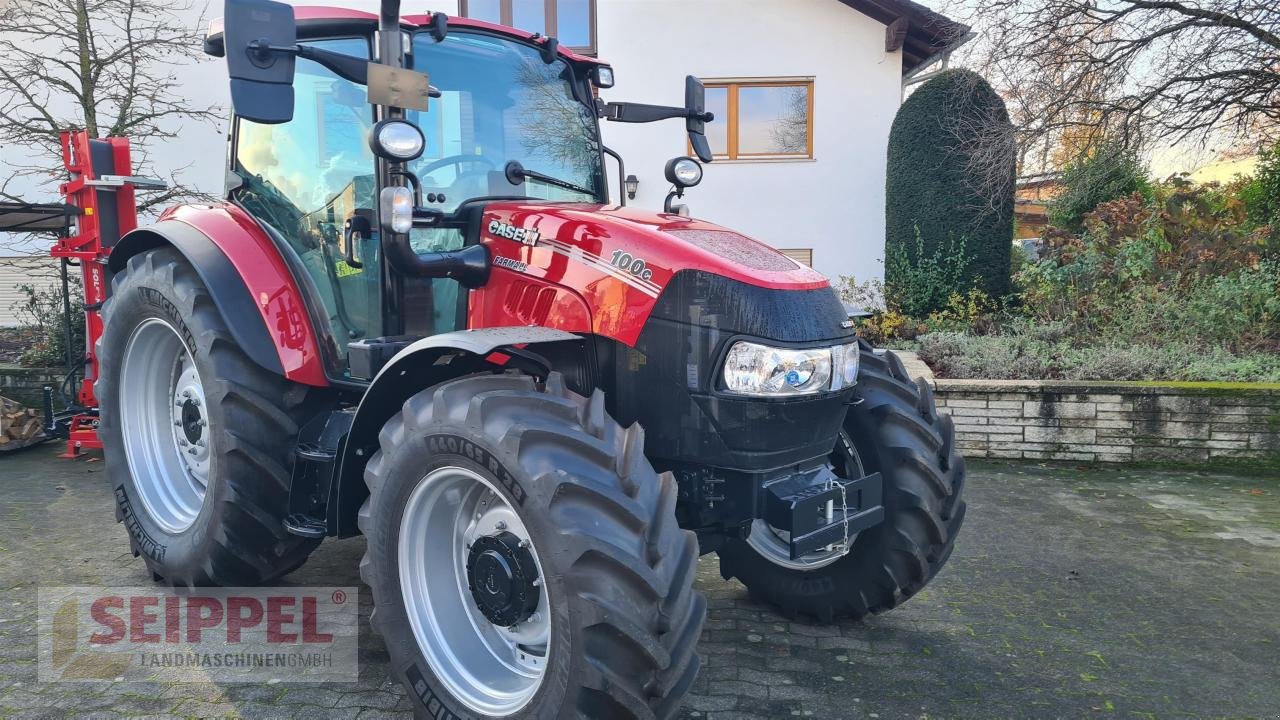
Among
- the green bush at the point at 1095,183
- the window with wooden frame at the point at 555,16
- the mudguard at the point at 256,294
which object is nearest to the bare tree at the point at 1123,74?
the green bush at the point at 1095,183

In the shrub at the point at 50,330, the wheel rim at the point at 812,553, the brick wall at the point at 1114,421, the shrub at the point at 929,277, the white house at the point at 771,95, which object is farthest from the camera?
the white house at the point at 771,95

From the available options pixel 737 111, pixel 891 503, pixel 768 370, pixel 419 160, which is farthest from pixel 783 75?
pixel 768 370

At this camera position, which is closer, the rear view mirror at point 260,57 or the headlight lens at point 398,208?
the rear view mirror at point 260,57

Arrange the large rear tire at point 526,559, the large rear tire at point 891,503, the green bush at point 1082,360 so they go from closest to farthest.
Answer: the large rear tire at point 526,559, the large rear tire at point 891,503, the green bush at point 1082,360

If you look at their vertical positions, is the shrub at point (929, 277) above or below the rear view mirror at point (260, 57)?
below

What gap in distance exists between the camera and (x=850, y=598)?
11.6 ft

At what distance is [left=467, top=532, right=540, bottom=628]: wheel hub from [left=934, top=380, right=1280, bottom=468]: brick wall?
4.84 meters

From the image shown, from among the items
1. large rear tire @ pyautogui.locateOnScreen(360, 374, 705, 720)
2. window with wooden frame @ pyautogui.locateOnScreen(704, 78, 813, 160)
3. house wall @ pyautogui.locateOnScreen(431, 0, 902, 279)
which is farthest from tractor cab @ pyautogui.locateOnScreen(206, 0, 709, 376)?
window with wooden frame @ pyautogui.locateOnScreen(704, 78, 813, 160)

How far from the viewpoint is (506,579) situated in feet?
8.57

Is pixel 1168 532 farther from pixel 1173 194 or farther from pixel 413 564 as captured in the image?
pixel 1173 194

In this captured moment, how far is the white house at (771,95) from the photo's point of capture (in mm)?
12586

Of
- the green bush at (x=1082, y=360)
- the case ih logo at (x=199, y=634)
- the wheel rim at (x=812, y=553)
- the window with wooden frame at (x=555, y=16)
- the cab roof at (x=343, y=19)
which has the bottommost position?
the case ih logo at (x=199, y=634)

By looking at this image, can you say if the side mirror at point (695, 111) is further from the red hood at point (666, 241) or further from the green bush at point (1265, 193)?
the green bush at point (1265, 193)

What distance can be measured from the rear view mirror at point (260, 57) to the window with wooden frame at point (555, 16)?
10.6 m
